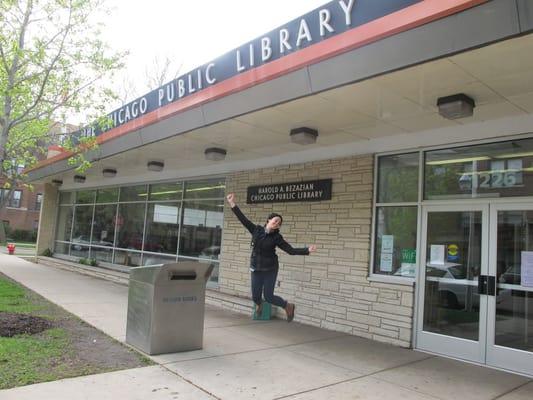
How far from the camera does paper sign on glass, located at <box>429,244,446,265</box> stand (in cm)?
664

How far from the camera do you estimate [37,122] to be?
9867 millimetres

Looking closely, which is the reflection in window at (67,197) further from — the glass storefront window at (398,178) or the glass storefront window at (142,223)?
the glass storefront window at (398,178)

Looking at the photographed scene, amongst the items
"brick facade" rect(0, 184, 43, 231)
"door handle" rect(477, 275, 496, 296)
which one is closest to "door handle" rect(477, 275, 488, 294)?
"door handle" rect(477, 275, 496, 296)

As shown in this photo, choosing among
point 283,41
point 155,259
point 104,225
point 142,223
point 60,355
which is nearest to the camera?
point 60,355

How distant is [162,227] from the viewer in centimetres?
1281

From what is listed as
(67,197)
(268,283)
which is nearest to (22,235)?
(67,197)

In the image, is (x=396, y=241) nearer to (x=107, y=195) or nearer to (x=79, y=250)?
(x=107, y=195)

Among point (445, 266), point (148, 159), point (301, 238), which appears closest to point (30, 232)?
point (148, 159)

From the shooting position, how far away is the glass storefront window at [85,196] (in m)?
17.2

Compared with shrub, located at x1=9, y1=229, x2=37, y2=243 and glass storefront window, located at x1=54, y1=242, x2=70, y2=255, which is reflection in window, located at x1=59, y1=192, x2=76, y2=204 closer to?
glass storefront window, located at x1=54, y1=242, x2=70, y2=255

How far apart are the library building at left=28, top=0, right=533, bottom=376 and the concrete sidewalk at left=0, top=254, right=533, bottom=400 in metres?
0.63

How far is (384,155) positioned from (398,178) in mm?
447

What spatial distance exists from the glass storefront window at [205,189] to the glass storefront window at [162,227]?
59cm

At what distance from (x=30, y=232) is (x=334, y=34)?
4480 centimetres
